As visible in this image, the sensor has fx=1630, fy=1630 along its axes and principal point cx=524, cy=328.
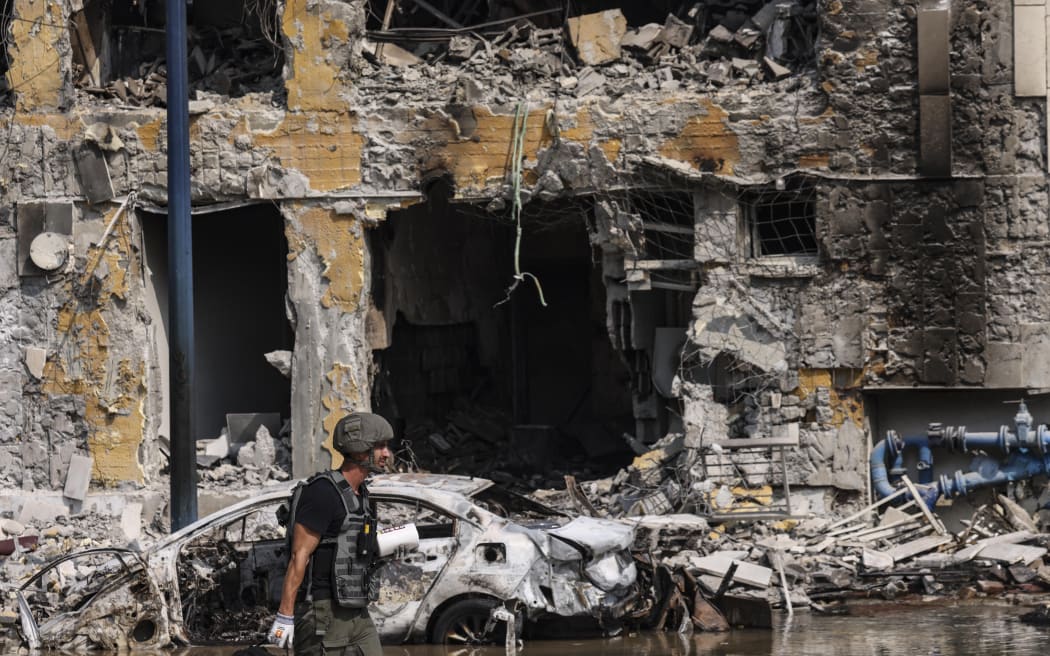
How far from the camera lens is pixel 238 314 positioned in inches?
751

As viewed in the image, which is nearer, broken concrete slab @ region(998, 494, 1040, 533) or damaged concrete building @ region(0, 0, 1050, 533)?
broken concrete slab @ region(998, 494, 1040, 533)

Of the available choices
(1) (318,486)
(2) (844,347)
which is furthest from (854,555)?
(1) (318,486)

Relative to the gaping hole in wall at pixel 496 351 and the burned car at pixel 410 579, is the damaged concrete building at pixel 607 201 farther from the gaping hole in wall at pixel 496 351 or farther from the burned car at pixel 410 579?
the burned car at pixel 410 579

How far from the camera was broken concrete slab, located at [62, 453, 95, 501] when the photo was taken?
16.3 meters

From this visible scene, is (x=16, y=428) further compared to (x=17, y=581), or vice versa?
(x=16, y=428)

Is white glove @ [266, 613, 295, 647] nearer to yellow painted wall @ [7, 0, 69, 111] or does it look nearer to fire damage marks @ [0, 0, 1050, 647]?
fire damage marks @ [0, 0, 1050, 647]

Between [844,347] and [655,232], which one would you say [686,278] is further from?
[844,347]

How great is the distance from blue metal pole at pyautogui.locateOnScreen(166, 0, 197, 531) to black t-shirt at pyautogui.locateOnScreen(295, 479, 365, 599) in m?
6.38

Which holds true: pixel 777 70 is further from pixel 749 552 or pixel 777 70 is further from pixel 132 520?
pixel 132 520

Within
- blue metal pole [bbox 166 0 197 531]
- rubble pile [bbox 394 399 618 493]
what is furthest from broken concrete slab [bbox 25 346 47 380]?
rubble pile [bbox 394 399 618 493]

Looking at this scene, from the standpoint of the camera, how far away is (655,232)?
16078 mm

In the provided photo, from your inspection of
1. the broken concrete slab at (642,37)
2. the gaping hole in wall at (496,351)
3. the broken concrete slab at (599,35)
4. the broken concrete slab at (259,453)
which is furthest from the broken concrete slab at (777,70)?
the broken concrete slab at (259,453)

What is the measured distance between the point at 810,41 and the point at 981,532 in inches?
192

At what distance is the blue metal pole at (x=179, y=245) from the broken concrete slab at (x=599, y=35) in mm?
4162
